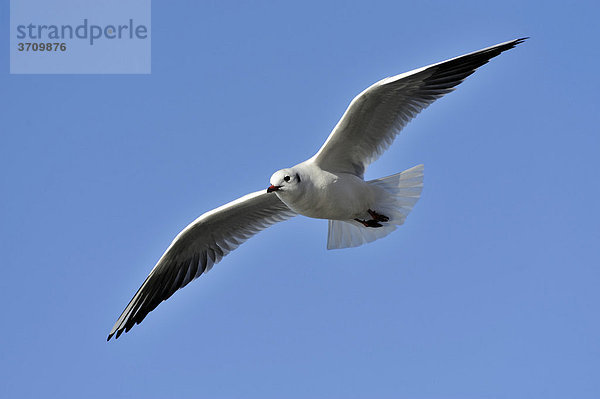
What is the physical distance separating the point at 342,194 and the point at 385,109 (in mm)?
789

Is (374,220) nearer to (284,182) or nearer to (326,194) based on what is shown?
(326,194)

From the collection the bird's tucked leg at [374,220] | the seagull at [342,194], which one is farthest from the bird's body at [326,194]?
the bird's tucked leg at [374,220]

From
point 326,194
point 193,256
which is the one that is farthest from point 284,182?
point 193,256

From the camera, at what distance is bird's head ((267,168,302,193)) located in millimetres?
6891

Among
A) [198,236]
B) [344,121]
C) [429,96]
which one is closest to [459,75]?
[429,96]

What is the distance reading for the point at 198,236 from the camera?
8227mm

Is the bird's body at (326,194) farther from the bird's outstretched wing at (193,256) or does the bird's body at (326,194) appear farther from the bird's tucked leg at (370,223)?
the bird's outstretched wing at (193,256)

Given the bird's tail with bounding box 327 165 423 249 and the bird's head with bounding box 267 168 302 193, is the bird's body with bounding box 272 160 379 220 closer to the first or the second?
the bird's head with bounding box 267 168 302 193

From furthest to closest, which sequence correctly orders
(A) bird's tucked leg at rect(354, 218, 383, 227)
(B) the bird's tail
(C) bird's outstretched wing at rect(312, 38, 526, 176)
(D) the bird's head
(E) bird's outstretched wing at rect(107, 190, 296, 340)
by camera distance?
(E) bird's outstretched wing at rect(107, 190, 296, 340), (A) bird's tucked leg at rect(354, 218, 383, 227), (B) the bird's tail, (C) bird's outstretched wing at rect(312, 38, 526, 176), (D) the bird's head

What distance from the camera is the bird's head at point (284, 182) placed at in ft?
22.6

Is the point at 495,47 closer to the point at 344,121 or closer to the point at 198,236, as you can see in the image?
the point at 344,121

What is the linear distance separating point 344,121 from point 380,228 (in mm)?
1188

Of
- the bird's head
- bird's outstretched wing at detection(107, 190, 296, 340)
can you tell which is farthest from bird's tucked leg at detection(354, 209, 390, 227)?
the bird's head

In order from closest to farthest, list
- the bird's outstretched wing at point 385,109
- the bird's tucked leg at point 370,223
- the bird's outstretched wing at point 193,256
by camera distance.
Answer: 1. the bird's outstretched wing at point 385,109
2. the bird's tucked leg at point 370,223
3. the bird's outstretched wing at point 193,256
